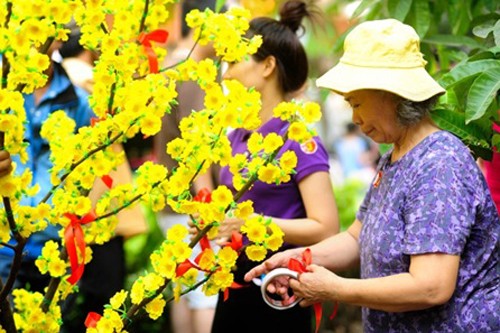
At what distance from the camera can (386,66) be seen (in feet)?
8.40

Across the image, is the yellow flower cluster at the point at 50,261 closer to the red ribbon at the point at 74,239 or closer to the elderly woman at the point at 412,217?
the red ribbon at the point at 74,239

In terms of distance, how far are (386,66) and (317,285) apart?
0.60 m

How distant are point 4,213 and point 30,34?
0.54 m

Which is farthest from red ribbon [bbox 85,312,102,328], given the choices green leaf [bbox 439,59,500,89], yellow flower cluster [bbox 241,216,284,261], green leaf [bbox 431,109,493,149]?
green leaf [bbox 439,59,500,89]

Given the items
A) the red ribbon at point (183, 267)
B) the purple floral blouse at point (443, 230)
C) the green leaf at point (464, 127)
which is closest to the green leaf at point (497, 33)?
the green leaf at point (464, 127)

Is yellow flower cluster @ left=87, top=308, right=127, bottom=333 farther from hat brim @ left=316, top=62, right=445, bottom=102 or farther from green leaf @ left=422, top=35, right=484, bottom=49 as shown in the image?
green leaf @ left=422, top=35, right=484, bottom=49

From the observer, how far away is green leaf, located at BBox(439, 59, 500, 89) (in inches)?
109

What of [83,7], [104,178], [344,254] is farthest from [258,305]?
[83,7]

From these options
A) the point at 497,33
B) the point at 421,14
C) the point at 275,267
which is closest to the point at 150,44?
the point at 275,267

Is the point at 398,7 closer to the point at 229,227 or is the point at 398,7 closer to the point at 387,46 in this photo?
the point at 387,46

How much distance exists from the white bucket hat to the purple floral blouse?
15cm

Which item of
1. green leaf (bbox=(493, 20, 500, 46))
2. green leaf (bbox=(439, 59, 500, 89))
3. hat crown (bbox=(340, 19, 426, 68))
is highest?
hat crown (bbox=(340, 19, 426, 68))

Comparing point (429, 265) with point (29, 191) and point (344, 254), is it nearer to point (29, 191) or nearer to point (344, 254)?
point (344, 254)

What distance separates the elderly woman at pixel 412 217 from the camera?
242 cm
